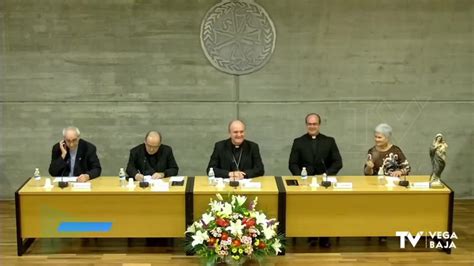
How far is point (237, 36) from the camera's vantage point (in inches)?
274

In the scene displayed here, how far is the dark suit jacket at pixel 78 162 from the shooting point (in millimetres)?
5875

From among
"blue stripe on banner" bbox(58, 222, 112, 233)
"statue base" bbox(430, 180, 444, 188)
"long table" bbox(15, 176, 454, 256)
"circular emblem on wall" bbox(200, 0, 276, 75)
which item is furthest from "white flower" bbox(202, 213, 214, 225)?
"circular emblem on wall" bbox(200, 0, 276, 75)

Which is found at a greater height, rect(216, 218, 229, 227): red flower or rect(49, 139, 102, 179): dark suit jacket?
rect(49, 139, 102, 179): dark suit jacket

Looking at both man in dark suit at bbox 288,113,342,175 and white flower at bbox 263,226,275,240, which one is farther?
man in dark suit at bbox 288,113,342,175

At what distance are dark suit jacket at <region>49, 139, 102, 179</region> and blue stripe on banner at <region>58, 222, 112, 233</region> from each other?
76cm

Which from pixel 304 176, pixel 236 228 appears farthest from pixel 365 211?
pixel 236 228

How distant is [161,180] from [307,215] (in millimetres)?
1404

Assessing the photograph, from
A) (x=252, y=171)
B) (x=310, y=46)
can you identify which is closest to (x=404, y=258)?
(x=252, y=171)

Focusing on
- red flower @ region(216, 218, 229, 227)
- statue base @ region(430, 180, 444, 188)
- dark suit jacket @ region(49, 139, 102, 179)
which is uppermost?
dark suit jacket @ region(49, 139, 102, 179)

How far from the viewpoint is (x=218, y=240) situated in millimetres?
4637

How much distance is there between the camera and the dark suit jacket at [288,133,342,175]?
6113mm

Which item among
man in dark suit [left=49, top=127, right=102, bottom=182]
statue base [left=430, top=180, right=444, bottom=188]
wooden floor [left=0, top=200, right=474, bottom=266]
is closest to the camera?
wooden floor [left=0, top=200, right=474, bottom=266]

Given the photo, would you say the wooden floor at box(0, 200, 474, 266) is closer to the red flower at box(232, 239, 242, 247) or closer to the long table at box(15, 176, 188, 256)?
the long table at box(15, 176, 188, 256)

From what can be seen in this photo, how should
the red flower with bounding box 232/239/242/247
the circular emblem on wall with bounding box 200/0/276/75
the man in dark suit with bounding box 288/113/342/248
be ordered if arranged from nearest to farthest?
the red flower with bounding box 232/239/242/247, the man in dark suit with bounding box 288/113/342/248, the circular emblem on wall with bounding box 200/0/276/75
